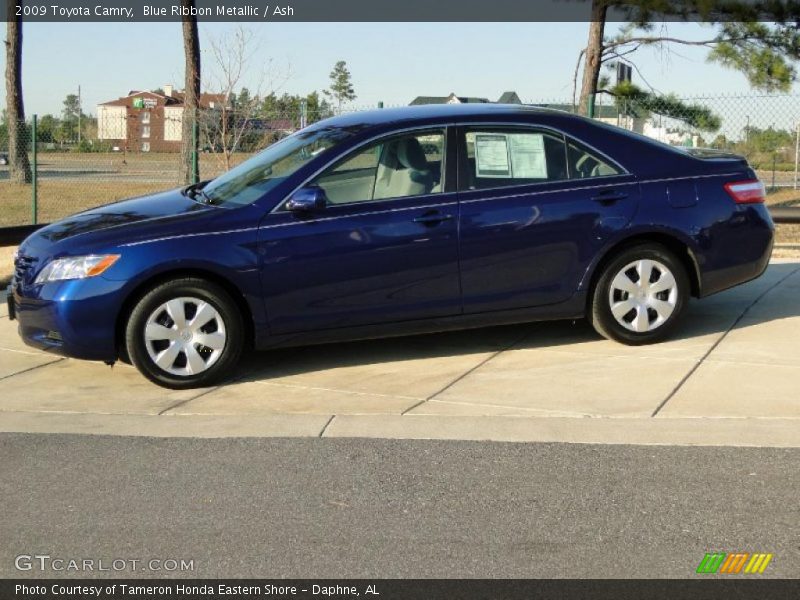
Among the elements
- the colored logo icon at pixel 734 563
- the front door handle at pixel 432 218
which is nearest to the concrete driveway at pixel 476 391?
the front door handle at pixel 432 218

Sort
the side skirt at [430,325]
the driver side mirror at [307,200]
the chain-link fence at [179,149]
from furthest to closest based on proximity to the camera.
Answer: the chain-link fence at [179,149], the side skirt at [430,325], the driver side mirror at [307,200]

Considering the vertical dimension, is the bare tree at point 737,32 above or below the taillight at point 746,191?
above

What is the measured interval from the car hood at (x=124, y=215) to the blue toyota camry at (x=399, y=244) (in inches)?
0.8

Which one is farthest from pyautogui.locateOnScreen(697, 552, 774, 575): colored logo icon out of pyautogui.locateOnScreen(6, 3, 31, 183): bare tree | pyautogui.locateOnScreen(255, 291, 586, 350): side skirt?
pyautogui.locateOnScreen(6, 3, 31, 183): bare tree

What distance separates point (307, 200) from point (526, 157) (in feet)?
5.13

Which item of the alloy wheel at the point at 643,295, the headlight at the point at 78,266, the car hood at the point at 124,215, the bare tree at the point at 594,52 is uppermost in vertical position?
the bare tree at the point at 594,52

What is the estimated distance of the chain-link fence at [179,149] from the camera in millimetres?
15742

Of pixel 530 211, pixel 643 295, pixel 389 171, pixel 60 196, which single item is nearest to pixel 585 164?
pixel 530 211

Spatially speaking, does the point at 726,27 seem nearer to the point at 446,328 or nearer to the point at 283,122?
the point at 283,122

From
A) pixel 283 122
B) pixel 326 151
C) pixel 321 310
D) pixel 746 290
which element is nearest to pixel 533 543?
pixel 321 310

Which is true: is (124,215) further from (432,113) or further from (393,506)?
(393,506)

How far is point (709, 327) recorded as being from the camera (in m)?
8.26

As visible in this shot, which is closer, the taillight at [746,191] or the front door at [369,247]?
the front door at [369,247]

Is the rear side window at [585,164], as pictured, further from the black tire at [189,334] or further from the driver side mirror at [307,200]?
the black tire at [189,334]
